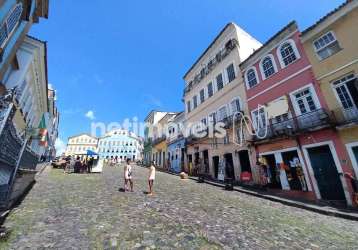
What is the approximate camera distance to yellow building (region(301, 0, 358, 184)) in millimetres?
10148

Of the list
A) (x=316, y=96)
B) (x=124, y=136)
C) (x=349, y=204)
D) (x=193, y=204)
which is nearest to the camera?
(x=193, y=204)

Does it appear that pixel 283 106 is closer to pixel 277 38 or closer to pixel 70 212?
pixel 277 38

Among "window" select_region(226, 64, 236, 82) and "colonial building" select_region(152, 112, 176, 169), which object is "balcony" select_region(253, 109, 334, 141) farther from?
"colonial building" select_region(152, 112, 176, 169)

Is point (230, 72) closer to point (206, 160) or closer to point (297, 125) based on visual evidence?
point (297, 125)

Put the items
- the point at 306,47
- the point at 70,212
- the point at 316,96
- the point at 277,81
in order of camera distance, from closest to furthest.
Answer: the point at 70,212
the point at 316,96
the point at 306,47
the point at 277,81

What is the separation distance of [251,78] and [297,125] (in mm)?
6328

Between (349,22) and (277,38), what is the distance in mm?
4461

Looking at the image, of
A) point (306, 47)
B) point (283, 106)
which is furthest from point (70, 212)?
point (306, 47)

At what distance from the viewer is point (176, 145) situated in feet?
99.1

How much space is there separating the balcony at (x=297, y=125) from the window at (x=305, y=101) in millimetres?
589

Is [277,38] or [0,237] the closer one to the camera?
[0,237]

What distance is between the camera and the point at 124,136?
8569 centimetres

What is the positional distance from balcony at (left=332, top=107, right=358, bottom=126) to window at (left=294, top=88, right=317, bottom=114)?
134 cm

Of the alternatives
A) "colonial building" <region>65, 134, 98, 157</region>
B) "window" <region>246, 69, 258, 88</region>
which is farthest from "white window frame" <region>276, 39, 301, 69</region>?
"colonial building" <region>65, 134, 98, 157</region>
